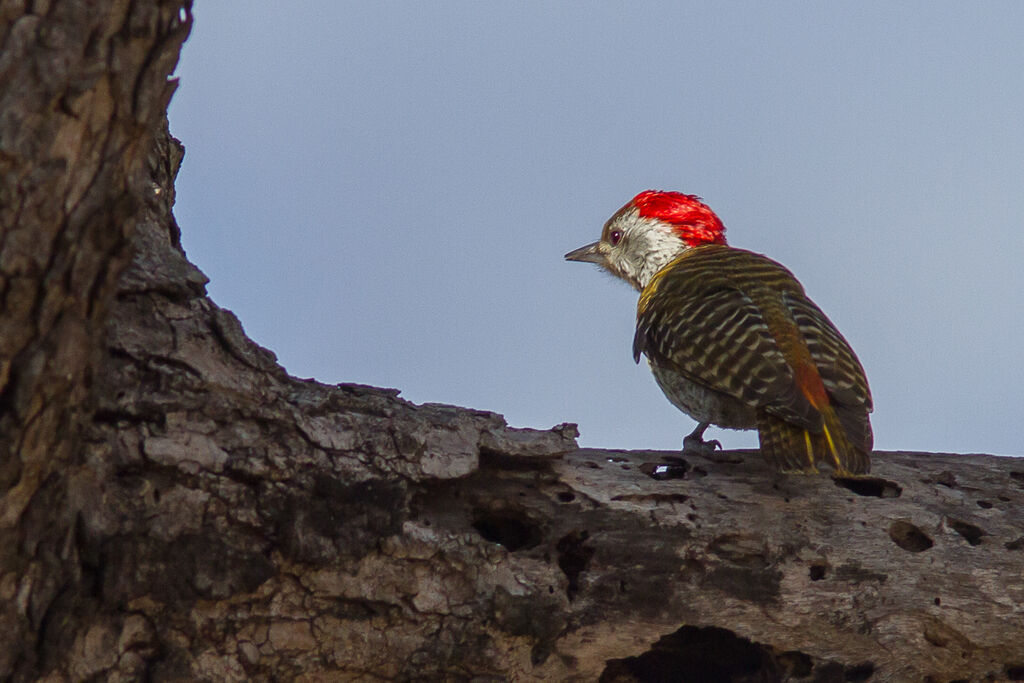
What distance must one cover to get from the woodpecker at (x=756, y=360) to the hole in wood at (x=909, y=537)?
0.84 feet

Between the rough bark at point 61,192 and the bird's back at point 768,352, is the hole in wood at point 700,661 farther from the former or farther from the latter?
the rough bark at point 61,192

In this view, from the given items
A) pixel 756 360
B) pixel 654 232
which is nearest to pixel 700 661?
pixel 756 360

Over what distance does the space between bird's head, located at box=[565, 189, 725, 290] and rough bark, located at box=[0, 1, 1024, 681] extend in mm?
3488

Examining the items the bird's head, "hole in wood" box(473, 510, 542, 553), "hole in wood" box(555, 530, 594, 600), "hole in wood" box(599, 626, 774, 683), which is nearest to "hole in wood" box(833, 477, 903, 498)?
"hole in wood" box(599, 626, 774, 683)

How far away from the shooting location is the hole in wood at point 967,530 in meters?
3.89

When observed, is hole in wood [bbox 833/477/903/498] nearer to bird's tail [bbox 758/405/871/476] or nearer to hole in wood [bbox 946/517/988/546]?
bird's tail [bbox 758/405/871/476]

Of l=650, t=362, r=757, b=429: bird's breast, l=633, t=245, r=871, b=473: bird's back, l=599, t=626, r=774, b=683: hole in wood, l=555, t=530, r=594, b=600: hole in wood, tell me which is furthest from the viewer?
l=650, t=362, r=757, b=429: bird's breast

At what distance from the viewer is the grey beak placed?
8031 millimetres

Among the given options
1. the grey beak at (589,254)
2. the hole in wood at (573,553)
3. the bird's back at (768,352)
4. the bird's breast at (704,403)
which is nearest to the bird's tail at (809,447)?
the bird's back at (768,352)

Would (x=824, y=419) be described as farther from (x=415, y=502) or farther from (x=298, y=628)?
(x=298, y=628)

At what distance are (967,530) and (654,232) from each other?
12.9ft

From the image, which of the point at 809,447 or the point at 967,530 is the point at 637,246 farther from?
the point at 967,530

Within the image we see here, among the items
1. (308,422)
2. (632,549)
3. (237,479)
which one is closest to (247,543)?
(237,479)

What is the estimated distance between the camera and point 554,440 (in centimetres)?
373
